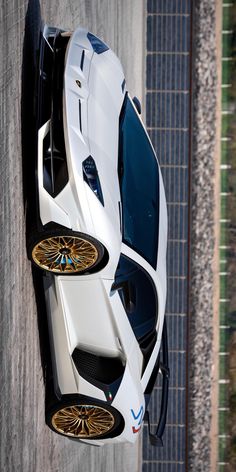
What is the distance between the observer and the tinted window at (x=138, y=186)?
23.2ft

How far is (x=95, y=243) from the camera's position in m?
6.18

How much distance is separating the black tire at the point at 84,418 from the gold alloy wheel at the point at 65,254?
0.93 metres

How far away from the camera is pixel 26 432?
6621 millimetres

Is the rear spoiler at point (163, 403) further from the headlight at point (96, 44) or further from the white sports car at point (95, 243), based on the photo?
the headlight at point (96, 44)

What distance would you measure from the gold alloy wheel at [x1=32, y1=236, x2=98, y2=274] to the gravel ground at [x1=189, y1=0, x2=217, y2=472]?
6.17 meters

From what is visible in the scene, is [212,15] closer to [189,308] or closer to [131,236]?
[189,308]

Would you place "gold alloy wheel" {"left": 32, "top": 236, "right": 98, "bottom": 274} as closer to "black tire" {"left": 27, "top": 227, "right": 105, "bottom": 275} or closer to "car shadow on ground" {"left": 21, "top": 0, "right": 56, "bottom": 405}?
"black tire" {"left": 27, "top": 227, "right": 105, "bottom": 275}

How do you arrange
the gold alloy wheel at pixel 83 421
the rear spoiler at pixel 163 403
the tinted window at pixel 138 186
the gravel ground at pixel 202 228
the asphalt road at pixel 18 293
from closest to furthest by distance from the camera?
the asphalt road at pixel 18 293 < the gold alloy wheel at pixel 83 421 < the tinted window at pixel 138 186 < the rear spoiler at pixel 163 403 < the gravel ground at pixel 202 228

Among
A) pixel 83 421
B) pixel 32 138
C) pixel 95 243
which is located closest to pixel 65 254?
pixel 95 243

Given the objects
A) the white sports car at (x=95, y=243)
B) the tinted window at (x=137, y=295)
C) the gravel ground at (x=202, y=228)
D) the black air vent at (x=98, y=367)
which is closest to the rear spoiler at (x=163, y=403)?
the white sports car at (x=95, y=243)

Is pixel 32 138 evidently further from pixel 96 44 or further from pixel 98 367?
pixel 98 367

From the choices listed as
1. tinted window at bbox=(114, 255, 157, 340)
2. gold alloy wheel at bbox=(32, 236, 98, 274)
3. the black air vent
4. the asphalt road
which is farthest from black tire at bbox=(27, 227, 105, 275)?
the black air vent

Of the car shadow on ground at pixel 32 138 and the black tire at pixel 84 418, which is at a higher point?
the car shadow on ground at pixel 32 138

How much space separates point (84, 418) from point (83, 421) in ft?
0.14
